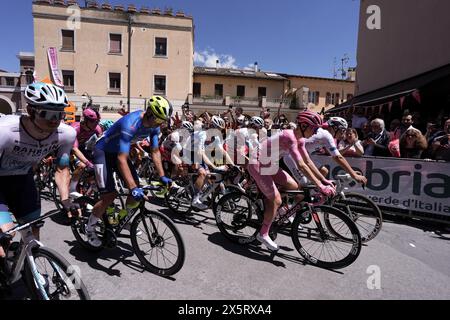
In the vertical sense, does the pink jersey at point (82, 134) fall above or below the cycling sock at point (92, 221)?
above

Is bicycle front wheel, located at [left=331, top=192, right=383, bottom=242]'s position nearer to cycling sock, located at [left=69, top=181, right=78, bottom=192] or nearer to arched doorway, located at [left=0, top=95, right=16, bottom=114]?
cycling sock, located at [left=69, top=181, right=78, bottom=192]

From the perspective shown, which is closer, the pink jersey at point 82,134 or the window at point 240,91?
the pink jersey at point 82,134

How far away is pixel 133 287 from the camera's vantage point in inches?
118

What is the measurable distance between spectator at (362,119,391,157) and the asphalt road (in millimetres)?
2389

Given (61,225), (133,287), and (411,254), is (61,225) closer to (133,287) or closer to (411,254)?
(133,287)

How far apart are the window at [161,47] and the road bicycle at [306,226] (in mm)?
28424

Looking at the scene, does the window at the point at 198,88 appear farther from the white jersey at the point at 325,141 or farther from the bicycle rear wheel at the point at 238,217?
the bicycle rear wheel at the point at 238,217

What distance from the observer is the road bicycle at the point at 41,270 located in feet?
7.28

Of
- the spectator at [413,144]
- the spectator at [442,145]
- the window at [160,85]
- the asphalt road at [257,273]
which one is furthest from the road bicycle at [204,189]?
the window at [160,85]

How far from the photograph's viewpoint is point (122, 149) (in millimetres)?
3180

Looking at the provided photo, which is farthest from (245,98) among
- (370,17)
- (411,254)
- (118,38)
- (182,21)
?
(411,254)

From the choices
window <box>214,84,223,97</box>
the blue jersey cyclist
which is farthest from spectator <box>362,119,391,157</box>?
window <box>214,84,223,97</box>

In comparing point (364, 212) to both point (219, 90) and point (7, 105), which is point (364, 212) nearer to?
point (219, 90)
